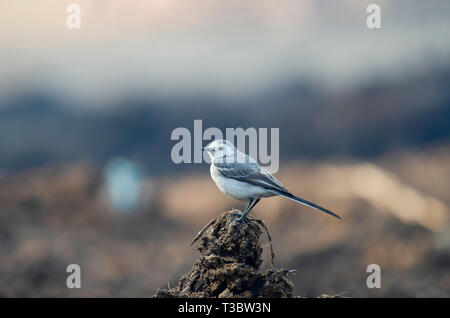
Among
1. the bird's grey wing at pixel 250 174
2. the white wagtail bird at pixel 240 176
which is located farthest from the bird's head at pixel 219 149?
the bird's grey wing at pixel 250 174

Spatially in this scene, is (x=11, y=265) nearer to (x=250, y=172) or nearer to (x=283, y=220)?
(x=283, y=220)

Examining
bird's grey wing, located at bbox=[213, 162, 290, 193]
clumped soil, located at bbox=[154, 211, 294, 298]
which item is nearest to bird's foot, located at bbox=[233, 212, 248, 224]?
clumped soil, located at bbox=[154, 211, 294, 298]

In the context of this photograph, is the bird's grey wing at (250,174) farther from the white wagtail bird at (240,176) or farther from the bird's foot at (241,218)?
the bird's foot at (241,218)

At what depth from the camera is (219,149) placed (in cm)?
785

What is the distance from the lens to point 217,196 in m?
19.0

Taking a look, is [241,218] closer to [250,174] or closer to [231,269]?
[231,269]

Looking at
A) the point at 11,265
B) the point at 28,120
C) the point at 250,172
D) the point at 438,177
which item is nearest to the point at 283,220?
the point at 438,177

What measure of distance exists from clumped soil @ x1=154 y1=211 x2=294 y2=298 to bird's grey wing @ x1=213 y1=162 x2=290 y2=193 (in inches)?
27.2

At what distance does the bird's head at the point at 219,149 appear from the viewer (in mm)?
7801

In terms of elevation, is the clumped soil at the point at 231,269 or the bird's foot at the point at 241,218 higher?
the bird's foot at the point at 241,218

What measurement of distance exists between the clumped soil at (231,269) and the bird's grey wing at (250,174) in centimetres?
69

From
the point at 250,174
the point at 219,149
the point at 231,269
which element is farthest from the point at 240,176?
the point at 231,269

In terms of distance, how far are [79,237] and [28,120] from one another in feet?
31.2

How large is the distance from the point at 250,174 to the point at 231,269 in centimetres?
167
